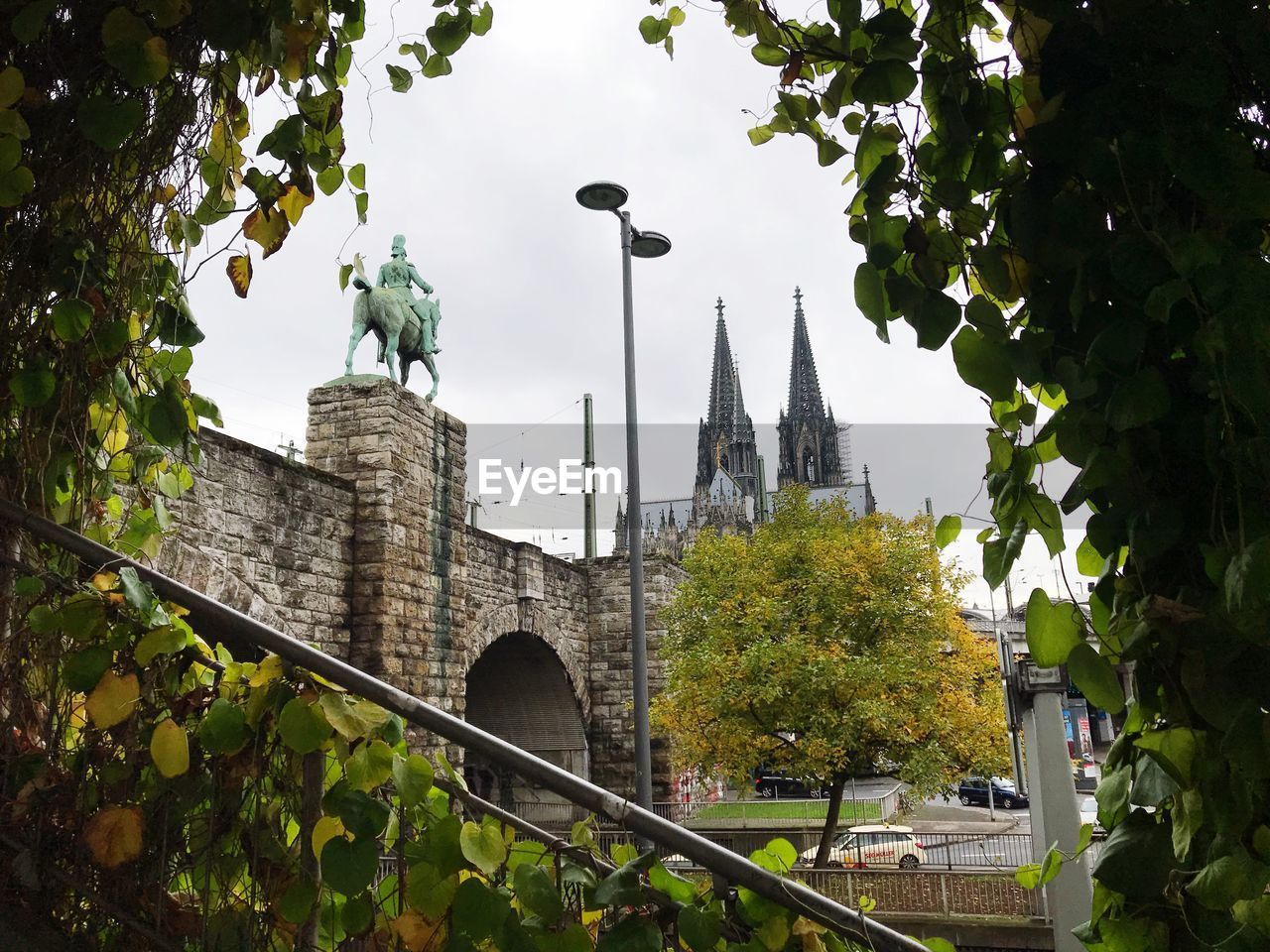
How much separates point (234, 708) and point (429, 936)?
54 cm

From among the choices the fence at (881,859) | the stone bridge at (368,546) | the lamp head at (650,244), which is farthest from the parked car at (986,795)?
the lamp head at (650,244)

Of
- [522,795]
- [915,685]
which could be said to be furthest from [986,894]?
[522,795]

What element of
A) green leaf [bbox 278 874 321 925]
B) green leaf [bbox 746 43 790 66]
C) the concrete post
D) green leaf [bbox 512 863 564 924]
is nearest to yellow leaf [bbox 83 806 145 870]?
green leaf [bbox 278 874 321 925]

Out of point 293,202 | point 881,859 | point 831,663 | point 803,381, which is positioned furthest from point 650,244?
point 803,381

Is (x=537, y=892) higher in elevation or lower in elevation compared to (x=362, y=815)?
lower

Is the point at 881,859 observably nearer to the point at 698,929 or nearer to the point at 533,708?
the point at 533,708

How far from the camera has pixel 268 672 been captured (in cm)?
179

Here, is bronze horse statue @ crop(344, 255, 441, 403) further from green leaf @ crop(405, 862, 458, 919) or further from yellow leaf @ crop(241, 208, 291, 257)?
green leaf @ crop(405, 862, 458, 919)

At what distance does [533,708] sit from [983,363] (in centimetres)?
1626

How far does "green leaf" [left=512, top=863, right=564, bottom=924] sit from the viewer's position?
155cm

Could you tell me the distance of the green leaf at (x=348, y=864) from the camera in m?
1.56

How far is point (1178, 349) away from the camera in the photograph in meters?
1.20

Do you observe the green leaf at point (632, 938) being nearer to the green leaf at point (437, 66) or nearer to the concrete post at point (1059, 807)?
the green leaf at point (437, 66)

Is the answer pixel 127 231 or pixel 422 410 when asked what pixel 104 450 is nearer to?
pixel 127 231
